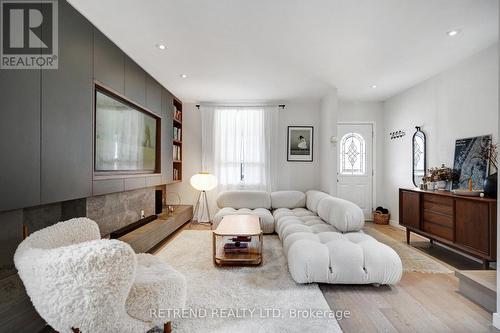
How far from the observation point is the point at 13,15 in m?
1.57

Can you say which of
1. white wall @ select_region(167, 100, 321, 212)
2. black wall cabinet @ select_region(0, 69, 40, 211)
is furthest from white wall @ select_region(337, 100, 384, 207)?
black wall cabinet @ select_region(0, 69, 40, 211)

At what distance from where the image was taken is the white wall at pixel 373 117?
5086 millimetres

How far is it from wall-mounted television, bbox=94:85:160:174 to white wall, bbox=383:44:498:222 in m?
4.24

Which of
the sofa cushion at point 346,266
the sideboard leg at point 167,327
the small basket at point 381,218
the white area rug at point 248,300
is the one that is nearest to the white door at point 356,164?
the small basket at point 381,218

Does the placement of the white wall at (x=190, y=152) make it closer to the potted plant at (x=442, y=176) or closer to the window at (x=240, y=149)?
the window at (x=240, y=149)

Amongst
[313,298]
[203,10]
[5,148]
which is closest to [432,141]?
[313,298]

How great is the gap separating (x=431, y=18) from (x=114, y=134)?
3302 mm

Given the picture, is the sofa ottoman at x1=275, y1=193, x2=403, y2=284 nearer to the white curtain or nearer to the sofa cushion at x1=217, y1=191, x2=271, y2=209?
the sofa cushion at x1=217, y1=191, x2=271, y2=209

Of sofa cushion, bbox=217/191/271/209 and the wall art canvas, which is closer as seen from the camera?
the wall art canvas

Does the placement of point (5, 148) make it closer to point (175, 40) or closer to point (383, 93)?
point (175, 40)

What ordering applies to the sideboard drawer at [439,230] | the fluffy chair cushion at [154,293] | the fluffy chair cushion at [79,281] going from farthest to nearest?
the sideboard drawer at [439,230]
the fluffy chair cushion at [154,293]
the fluffy chair cushion at [79,281]

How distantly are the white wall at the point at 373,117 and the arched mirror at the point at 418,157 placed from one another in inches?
36.7

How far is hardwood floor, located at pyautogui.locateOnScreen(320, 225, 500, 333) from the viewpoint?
179 centimetres

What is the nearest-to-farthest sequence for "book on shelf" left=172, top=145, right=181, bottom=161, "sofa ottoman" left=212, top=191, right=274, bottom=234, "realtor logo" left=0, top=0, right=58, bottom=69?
"realtor logo" left=0, top=0, right=58, bottom=69, "sofa ottoman" left=212, top=191, right=274, bottom=234, "book on shelf" left=172, top=145, right=181, bottom=161
